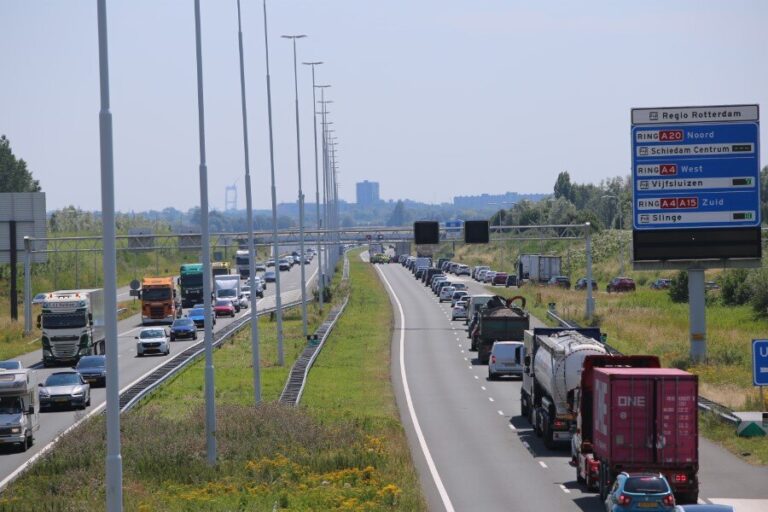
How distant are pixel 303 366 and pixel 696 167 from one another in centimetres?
1816

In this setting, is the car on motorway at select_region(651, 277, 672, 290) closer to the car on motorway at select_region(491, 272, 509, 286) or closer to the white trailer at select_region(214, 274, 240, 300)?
the car on motorway at select_region(491, 272, 509, 286)

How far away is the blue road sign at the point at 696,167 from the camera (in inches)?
2114

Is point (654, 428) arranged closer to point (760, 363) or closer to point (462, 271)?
point (760, 363)

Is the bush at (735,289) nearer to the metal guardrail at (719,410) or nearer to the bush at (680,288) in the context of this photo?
the bush at (680,288)

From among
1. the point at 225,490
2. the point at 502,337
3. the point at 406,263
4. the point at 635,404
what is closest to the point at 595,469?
the point at 635,404

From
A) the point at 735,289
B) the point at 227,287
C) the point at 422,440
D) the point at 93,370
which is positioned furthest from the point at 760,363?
the point at 227,287

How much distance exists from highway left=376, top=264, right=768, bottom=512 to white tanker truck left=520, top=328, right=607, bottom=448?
650mm

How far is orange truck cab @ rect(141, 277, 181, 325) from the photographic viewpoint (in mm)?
87625

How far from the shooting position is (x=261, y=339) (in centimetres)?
7538

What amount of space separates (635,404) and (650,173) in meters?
28.0

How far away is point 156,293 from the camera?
88000 mm

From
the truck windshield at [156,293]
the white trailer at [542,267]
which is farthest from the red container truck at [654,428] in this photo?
the white trailer at [542,267]

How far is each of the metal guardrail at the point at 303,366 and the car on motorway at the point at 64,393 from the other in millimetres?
7007

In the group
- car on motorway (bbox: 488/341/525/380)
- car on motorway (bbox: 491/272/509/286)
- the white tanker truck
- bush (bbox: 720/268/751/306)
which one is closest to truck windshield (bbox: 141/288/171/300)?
car on motorway (bbox: 488/341/525/380)
